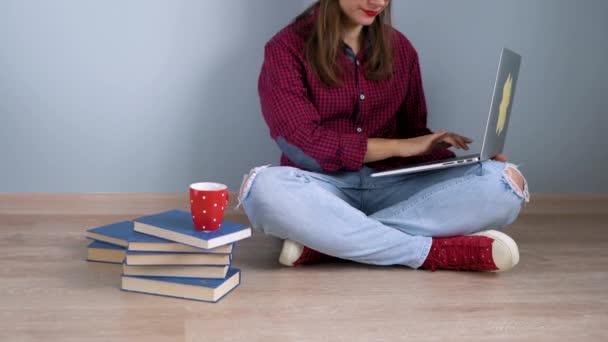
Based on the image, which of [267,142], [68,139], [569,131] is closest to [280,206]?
[267,142]

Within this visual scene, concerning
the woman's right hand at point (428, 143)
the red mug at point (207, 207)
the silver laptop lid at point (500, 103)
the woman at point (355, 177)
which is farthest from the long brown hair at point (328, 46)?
the red mug at point (207, 207)

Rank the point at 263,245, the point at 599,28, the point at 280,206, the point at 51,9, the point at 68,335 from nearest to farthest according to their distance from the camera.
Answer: the point at 68,335 < the point at 280,206 < the point at 263,245 < the point at 51,9 < the point at 599,28

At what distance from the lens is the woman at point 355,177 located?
1648mm

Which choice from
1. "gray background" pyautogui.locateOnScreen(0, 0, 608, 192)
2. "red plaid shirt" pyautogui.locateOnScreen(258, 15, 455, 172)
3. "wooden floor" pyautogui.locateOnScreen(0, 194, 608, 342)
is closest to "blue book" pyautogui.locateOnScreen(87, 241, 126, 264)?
"wooden floor" pyautogui.locateOnScreen(0, 194, 608, 342)

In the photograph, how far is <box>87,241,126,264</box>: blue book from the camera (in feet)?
5.49

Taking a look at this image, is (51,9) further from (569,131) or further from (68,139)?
(569,131)

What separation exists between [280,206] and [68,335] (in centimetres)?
54

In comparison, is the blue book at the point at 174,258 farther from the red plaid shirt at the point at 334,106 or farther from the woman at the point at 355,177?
the red plaid shirt at the point at 334,106

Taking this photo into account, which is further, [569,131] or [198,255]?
[569,131]

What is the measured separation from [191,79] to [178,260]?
0.85 m

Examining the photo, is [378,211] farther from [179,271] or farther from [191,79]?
[191,79]

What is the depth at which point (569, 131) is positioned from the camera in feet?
7.59

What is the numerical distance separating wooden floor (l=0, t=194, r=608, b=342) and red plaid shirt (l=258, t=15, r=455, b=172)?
27 cm

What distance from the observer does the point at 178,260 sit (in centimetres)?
145
